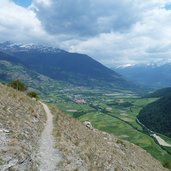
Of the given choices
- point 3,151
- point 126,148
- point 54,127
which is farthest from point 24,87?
point 3,151

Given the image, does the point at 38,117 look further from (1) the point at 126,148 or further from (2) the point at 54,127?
(1) the point at 126,148

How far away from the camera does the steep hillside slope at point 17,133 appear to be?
33.4 metres

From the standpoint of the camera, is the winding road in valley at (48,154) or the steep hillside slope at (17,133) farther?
the winding road in valley at (48,154)

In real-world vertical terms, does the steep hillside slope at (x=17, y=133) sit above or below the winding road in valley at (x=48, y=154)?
above

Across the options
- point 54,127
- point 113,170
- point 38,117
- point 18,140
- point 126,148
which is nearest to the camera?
point 18,140

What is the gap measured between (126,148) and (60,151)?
37.5 meters

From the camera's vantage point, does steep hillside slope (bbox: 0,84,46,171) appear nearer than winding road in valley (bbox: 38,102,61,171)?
Yes

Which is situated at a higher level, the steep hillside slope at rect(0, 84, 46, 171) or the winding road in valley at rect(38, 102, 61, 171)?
the steep hillside slope at rect(0, 84, 46, 171)

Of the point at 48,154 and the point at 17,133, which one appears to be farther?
the point at 17,133

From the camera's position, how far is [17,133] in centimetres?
4341

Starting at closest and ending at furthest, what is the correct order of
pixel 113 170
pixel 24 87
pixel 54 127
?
pixel 113 170 → pixel 54 127 → pixel 24 87

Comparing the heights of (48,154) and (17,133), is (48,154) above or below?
below

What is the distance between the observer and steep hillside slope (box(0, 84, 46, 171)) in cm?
3341

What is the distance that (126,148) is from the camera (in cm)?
7688
